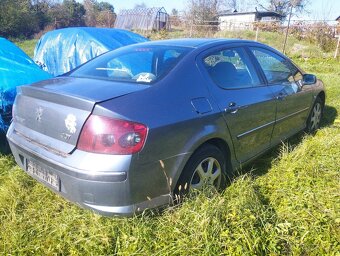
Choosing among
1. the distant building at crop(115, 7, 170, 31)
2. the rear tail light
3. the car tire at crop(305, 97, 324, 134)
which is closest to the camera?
the rear tail light

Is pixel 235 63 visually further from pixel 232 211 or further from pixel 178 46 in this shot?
pixel 232 211

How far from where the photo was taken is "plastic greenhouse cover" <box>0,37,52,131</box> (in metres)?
3.64

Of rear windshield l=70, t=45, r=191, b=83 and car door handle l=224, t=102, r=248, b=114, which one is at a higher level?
rear windshield l=70, t=45, r=191, b=83

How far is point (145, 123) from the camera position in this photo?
2082 millimetres

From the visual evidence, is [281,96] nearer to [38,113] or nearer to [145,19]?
[38,113]

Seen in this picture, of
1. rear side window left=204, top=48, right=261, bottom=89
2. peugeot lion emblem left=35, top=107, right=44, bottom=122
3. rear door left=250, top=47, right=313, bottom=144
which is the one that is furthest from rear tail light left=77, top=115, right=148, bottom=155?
rear door left=250, top=47, right=313, bottom=144

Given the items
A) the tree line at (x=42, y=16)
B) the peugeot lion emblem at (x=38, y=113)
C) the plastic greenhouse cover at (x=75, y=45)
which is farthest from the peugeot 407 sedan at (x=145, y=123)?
the tree line at (x=42, y=16)

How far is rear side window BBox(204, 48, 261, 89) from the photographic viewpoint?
2.84 m

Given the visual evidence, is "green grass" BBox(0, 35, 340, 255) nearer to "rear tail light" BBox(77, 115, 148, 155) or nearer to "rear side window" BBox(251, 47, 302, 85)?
"rear tail light" BBox(77, 115, 148, 155)

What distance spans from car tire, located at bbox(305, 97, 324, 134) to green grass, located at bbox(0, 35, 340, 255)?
1.62 meters

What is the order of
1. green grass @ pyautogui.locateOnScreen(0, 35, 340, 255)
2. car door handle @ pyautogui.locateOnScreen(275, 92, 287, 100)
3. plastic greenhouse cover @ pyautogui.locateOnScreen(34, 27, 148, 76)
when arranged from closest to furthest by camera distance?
1. green grass @ pyautogui.locateOnScreen(0, 35, 340, 255)
2. car door handle @ pyautogui.locateOnScreen(275, 92, 287, 100)
3. plastic greenhouse cover @ pyautogui.locateOnScreen(34, 27, 148, 76)

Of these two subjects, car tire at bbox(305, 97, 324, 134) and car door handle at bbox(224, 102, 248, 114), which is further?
car tire at bbox(305, 97, 324, 134)

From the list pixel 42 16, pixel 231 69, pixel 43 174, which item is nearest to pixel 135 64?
pixel 231 69

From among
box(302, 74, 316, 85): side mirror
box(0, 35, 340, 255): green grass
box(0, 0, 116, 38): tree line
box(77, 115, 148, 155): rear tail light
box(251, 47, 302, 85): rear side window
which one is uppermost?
box(0, 0, 116, 38): tree line
